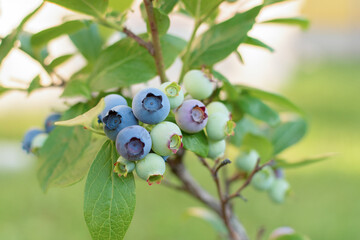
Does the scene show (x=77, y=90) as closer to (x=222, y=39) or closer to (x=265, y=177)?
(x=222, y=39)

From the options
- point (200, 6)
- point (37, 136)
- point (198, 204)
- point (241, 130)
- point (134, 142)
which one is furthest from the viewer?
point (198, 204)

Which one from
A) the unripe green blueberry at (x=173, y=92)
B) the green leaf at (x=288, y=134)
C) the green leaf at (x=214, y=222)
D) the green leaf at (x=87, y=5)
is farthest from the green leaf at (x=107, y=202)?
the green leaf at (x=214, y=222)

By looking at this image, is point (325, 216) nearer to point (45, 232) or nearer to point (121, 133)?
point (45, 232)

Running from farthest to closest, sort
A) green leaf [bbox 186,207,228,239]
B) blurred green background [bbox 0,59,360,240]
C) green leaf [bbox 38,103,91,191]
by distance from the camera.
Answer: blurred green background [bbox 0,59,360,240] → green leaf [bbox 186,207,228,239] → green leaf [bbox 38,103,91,191]

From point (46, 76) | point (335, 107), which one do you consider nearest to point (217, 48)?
point (46, 76)

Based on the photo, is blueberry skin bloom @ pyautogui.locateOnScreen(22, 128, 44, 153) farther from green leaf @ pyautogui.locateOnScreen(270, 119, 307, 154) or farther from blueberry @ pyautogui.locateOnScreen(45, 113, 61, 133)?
green leaf @ pyautogui.locateOnScreen(270, 119, 307, 154)

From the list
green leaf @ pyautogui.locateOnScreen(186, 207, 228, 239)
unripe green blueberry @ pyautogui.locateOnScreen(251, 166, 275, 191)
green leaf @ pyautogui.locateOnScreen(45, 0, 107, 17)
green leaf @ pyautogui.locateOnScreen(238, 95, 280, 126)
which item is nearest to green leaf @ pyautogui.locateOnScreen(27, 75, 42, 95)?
green leaf @ pyautogui.locateOnScreen(45, 0, 107, 17)

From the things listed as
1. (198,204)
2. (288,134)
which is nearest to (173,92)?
(288,134)
